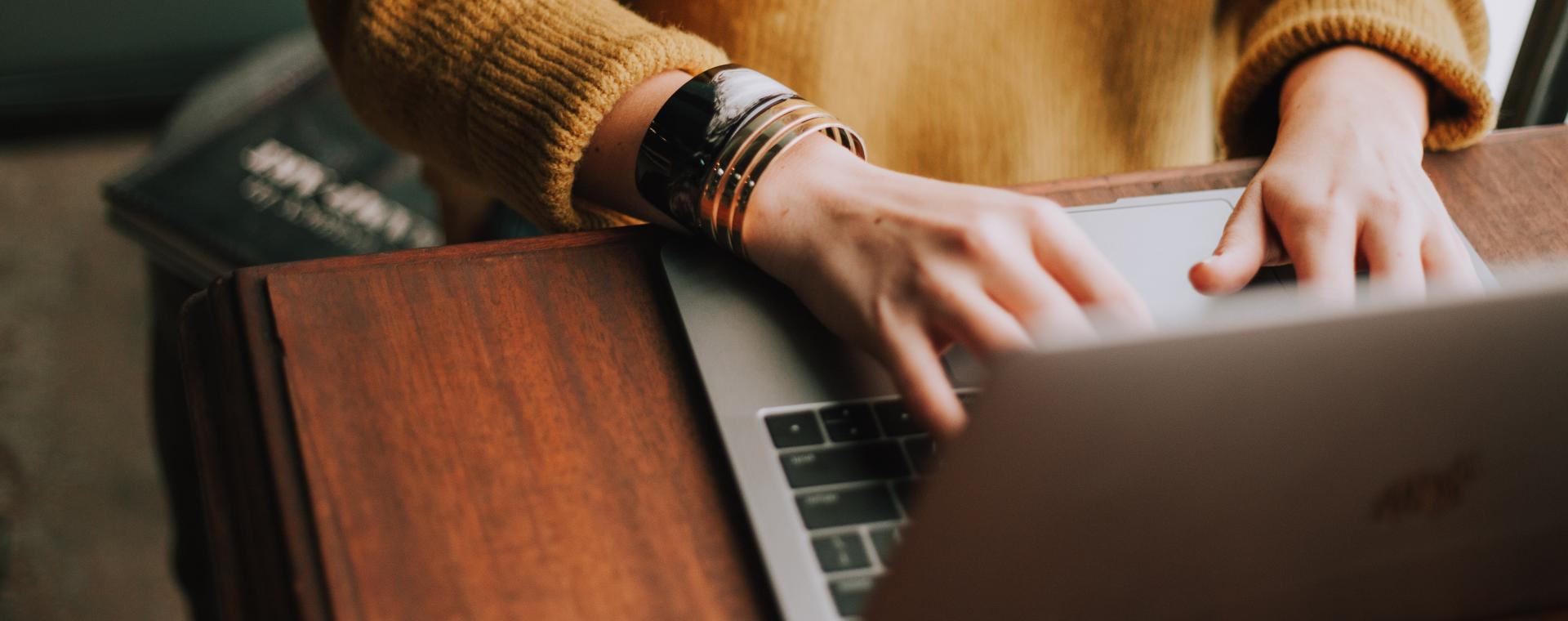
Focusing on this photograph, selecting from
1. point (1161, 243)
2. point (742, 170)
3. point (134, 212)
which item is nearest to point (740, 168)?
point (742, 170)

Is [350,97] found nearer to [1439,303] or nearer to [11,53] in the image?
[1439,303]

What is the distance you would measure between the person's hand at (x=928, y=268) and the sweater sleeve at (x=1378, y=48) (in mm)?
252

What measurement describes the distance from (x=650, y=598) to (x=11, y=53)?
1.92 metres

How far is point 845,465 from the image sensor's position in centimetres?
41

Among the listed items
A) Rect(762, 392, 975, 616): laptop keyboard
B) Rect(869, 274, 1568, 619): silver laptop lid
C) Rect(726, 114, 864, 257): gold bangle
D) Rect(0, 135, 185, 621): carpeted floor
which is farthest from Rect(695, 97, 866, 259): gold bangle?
Rect(0, 135, 185, 621): carpeted floor

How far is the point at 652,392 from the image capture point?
43cm

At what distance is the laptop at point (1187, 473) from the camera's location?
27 cm

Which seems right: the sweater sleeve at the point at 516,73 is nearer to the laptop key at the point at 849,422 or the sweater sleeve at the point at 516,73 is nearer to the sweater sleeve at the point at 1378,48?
the laptop key at the point at 849,422

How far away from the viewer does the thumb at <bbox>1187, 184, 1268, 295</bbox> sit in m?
0.48

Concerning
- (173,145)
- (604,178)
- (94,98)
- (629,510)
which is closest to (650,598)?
(629,510)

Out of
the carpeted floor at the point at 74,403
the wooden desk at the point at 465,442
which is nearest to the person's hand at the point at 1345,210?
the wooden desk at the point at 465,442

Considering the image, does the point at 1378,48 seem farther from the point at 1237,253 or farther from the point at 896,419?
the point at 896,419

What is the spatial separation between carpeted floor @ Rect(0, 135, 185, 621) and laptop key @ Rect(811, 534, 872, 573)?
1127 mm

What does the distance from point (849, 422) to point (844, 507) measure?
0.04m
